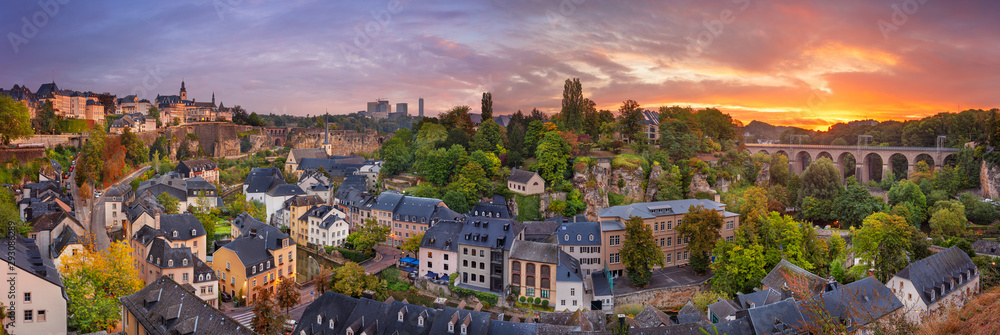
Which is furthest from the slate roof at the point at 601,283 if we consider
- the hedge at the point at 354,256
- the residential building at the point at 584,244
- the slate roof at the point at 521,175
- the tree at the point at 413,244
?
the hedge at the point at 354,256

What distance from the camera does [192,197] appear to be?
4812cm

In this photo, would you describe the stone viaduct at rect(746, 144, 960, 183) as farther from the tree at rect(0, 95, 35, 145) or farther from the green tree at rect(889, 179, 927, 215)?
the tree at rect(0, 95, 35, 145)

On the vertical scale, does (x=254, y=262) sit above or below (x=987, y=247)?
below

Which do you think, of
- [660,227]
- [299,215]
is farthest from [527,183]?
[299,215]

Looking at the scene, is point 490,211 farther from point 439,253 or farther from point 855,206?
point 855,206

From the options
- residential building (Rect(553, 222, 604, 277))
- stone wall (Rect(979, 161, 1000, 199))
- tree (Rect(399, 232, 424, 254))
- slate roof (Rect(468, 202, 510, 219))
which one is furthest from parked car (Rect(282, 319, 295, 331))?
stone wall (Rect(979, 161, 1000, 199))

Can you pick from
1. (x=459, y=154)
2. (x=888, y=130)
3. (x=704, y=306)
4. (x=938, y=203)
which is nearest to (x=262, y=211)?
(x=459, y=154)

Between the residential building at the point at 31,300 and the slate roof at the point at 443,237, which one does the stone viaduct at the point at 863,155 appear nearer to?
the slate roof at the point at 443,237

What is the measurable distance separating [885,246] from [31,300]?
123 feet

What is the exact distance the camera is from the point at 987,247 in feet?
99.7

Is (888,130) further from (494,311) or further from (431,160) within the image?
(494,311)

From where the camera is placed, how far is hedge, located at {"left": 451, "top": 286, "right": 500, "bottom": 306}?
30.8 meters

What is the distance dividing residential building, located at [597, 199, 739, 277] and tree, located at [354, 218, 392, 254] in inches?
609

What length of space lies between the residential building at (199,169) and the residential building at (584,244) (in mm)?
42367
